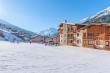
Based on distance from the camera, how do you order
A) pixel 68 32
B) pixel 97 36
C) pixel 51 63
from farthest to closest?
pixel 68 32 < pixel 97 36 < pixel 51 63

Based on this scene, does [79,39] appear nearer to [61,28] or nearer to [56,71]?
[61,28]

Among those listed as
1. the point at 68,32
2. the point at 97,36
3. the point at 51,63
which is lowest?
the point at 51,63

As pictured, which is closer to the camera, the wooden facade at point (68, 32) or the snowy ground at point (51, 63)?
the snowy ground at point (51, 63)

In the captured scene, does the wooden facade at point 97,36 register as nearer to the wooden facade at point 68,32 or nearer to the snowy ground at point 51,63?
the wooden facade at point 68,32

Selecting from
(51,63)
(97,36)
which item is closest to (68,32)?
(97,36)

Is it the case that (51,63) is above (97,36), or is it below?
below

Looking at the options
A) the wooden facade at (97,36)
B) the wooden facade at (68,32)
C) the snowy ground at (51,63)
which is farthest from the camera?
the wooden facade at (68,32)

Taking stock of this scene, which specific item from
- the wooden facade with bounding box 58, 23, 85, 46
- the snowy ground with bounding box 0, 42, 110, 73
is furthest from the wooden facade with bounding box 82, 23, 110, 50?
the snowy ground with bounding box 0, 42, 110, 73

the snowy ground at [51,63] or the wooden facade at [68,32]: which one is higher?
the wooden facade at [68,32]

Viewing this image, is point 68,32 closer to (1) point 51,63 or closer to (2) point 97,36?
(2) point 97,36

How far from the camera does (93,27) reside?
67562 mm

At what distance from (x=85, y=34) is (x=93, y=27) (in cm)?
341

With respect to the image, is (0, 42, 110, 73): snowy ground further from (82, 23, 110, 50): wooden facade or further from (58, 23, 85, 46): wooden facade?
(58, 23, 85, 46): wooden facade

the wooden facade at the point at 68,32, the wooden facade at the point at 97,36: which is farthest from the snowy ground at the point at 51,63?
the wooden facade at the point at 68,32
